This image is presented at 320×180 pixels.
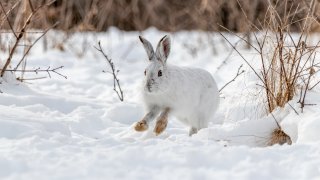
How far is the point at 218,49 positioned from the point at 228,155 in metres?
7.08

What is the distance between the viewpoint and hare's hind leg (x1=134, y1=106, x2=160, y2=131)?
14.2 ft

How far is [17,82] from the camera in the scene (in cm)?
568

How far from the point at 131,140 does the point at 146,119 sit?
456 millimetres

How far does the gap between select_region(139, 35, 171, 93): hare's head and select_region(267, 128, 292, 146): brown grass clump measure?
81 centimetres

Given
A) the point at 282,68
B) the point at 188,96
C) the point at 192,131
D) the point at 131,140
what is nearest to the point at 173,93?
the point at 188,96

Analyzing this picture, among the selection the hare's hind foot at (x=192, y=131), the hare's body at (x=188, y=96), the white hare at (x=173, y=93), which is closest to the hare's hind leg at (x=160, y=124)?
the white hare at (x=173, y=93)

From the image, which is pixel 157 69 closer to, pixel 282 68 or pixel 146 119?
pixel 146 119

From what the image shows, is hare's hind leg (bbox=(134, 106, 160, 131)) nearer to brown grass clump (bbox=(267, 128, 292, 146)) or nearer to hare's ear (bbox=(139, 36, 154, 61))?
hare's ear (bbox=(139, 36, 154, 61))

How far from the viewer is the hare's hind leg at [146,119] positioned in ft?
14.2

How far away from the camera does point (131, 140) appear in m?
4.08

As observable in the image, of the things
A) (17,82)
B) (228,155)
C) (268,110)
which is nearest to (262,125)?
(268,110)

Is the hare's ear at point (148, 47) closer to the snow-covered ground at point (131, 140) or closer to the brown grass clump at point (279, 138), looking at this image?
the snow-covered ground at point (131, 140)

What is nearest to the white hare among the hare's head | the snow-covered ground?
the hare's head

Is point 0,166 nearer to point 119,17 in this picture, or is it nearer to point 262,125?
point 262,125
